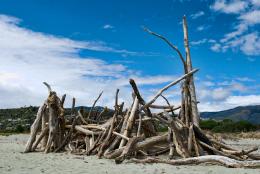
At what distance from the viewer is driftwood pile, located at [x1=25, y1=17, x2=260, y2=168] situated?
11.6 meters

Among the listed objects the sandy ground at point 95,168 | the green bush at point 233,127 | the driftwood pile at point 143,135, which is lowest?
the sandy ground at point 95,168

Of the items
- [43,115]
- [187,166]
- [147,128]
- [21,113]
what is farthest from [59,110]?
[21,113]

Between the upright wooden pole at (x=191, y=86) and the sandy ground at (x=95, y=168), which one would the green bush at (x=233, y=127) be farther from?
the sandy ground at (x=95, y=168)

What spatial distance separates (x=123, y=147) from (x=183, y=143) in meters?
1.60

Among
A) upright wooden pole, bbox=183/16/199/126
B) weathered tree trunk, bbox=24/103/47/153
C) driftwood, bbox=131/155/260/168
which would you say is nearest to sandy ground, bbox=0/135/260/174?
driftwood, bbox=131/155/260/168

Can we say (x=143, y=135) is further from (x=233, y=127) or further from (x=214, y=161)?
(x=233, y=127)

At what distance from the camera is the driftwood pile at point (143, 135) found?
38.0ft

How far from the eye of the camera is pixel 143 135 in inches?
488

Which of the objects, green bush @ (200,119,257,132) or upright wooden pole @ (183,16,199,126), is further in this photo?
green bush @ (200,119,257,132)

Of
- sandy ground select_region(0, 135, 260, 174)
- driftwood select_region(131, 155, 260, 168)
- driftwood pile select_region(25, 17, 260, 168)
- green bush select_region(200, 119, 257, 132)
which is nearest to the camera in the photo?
sandy ground select_region(0, 135, 260, 174)

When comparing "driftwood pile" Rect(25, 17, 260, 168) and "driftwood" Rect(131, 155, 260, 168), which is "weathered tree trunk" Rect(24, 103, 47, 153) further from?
"driftwood" Rect(131, 155, 260, 168)

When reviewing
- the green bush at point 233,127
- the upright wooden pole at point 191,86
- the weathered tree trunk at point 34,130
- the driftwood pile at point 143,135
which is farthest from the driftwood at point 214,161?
the green bush at point 233,127

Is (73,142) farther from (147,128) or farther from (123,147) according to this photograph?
(123,147)

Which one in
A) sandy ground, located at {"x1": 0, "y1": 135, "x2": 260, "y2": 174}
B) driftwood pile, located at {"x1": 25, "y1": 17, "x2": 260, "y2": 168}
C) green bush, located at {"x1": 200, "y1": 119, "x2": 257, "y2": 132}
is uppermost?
green bush, located at {"x1": 200, "y1": 119, "x2": 257, "y2": 132}
